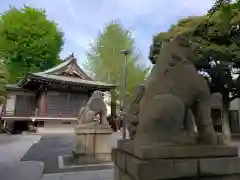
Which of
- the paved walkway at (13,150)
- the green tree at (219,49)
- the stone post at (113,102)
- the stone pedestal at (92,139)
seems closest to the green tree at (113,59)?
the stone post at (113,102)

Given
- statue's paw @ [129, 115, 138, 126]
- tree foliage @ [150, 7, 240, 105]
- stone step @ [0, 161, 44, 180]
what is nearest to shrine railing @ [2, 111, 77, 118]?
tree foliage @ [150, 7, 240, 105]

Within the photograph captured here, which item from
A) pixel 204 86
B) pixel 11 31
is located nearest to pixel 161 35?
pixel 204 86

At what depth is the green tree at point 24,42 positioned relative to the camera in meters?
23.8

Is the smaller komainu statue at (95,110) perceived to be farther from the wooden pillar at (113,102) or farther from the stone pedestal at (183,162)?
the wooden pillar at (113,102)

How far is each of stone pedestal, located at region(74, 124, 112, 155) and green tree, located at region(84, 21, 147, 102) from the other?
1741 cm

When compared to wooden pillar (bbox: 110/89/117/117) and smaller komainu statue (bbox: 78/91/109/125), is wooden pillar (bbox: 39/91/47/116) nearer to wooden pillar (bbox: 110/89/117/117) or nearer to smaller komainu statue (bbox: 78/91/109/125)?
wooden pillar (bbox: 110/89/117/117)

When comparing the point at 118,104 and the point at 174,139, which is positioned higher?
the point at 118,104

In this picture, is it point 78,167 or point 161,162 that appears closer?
point 161,162

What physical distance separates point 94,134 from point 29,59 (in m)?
21.6

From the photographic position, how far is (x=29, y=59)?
24375mm

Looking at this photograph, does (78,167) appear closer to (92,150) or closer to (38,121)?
(92,150)

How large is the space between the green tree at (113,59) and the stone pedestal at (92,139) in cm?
1741

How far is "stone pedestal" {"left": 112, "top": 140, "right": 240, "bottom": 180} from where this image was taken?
1.70 meters

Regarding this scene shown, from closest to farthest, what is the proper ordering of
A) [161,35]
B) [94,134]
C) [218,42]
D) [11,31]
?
[94,134], [218,42], [161,35], [11,31]
